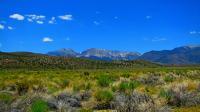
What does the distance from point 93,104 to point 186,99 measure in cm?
422

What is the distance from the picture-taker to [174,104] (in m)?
19.1

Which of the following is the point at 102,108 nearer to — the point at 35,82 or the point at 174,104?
the point at 174,104

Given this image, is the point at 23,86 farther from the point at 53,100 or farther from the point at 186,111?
the point at 186,111

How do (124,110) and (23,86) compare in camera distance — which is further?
(23,86)

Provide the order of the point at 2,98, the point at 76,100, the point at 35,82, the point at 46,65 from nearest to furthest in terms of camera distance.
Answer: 1. the point at 2,98
2. the point at 76,100
3. the point at 35,82
4. the point at 46,65

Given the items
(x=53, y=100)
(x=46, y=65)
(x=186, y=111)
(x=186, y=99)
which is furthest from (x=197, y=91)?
(x=46, y=65)

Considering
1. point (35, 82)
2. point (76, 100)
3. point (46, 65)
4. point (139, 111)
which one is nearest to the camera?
Result: point (139, 111)

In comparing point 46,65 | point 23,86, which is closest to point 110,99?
point 23,86

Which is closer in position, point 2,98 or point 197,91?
point 2,98

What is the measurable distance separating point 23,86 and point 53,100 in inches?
348

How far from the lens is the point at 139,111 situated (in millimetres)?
14078

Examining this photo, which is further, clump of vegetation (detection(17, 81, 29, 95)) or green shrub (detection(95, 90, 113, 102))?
clump of vegetation (detection(17, 81, 29, 95))

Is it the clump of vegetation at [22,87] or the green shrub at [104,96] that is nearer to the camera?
the green shrub at [104,96]

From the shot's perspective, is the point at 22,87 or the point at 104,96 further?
the point at 22,87
